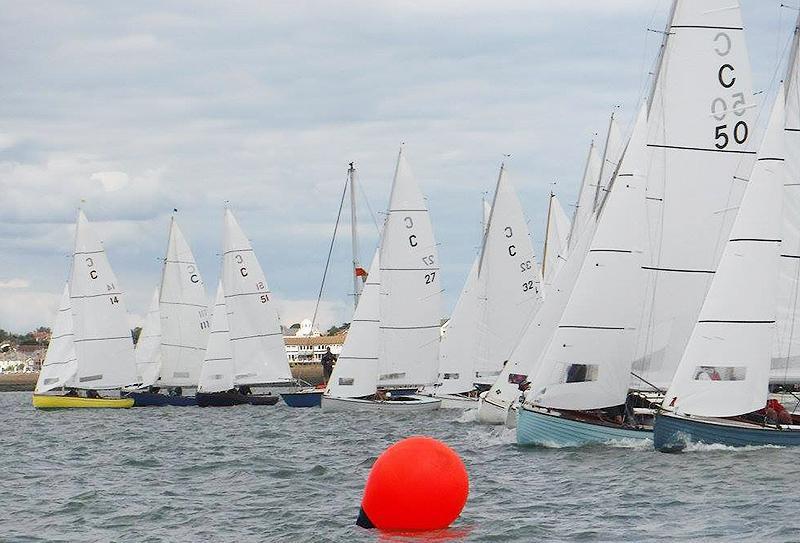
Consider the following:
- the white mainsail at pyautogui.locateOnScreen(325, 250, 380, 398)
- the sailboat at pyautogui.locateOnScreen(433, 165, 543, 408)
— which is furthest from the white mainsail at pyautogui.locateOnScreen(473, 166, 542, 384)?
the white mainsail at pyautogui.locateOnScreen(325, 250, 380, 398)

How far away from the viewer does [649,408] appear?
3422 cm

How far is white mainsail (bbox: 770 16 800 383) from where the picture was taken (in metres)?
31.6

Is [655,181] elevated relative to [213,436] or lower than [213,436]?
elevated

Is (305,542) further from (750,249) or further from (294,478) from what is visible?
(750,249)

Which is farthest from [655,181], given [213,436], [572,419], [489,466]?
[213,436]

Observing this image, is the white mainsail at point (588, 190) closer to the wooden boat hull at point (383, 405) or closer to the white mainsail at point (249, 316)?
the wooden boat hull at point (383, 405)

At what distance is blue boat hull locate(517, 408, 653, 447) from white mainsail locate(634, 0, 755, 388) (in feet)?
12.2

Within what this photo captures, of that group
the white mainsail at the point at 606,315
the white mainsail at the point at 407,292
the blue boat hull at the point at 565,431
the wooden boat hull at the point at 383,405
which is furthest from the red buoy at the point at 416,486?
the white mainsail at the point at 407,292

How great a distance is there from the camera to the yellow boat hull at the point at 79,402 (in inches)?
2591

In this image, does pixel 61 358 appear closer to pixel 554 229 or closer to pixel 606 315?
pixel 554 229

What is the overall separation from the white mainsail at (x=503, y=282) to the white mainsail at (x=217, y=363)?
1476 centimetres

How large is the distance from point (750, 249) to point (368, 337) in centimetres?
2895

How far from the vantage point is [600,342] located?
3325 centimetres

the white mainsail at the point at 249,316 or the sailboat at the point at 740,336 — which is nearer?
the sailboat at the point at 740,336
